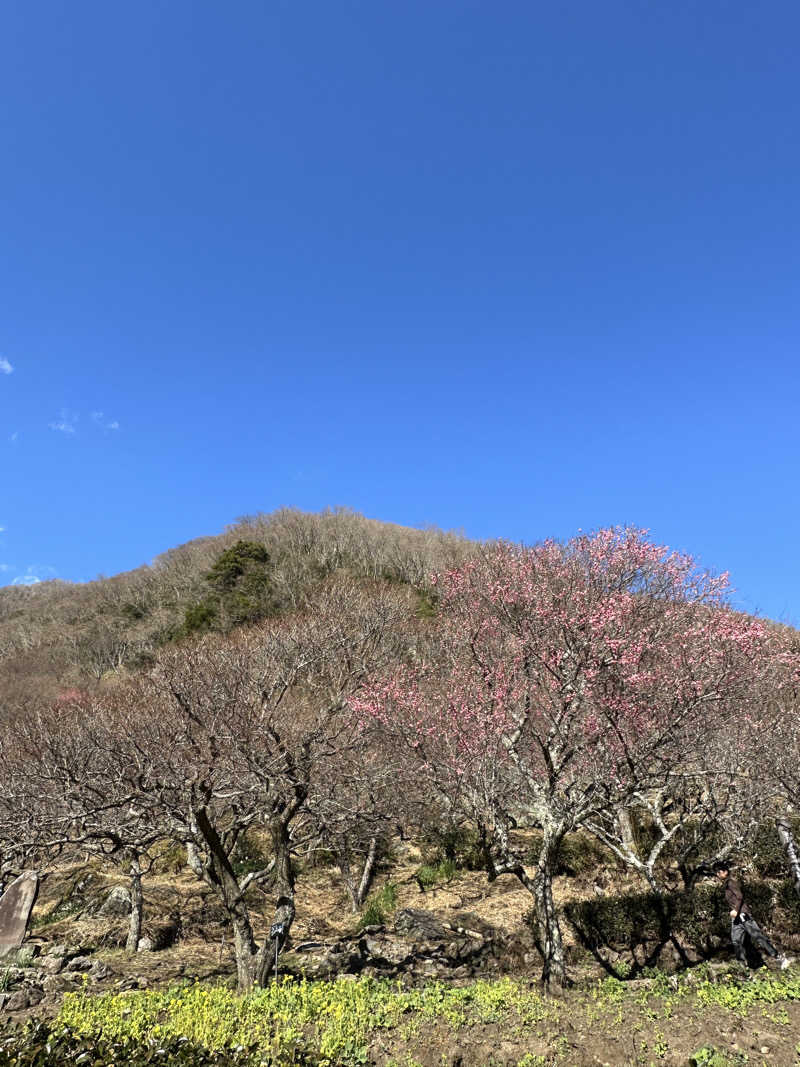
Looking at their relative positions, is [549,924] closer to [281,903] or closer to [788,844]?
[281,903]

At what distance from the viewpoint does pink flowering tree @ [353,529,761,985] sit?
893 centimetres

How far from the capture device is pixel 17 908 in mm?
12805

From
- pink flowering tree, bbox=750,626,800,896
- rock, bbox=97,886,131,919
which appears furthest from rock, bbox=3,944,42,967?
pink flowering tree, bbox=750,626,800,896

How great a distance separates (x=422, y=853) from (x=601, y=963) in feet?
37.1

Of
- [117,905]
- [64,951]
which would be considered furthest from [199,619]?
[64,951]

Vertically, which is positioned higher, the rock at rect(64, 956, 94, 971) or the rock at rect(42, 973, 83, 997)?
the rock at rect(42, 973, 83, 997)

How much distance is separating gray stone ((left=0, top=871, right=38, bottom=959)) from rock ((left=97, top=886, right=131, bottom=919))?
4948 mm

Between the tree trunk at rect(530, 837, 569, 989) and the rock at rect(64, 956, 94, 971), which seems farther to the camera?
the rock at rect(64, 956, 94, 971)

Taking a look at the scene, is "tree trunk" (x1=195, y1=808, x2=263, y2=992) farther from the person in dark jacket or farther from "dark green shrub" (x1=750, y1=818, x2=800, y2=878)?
"dark green shrub" (x1=750, y1=818, x2=800, y2=878)

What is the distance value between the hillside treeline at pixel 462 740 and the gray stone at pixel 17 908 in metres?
1.12

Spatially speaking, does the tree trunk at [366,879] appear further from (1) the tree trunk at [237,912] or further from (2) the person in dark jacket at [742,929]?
(2) the person in dark jacket at [742,929]

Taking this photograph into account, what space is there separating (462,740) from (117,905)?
46.0ft

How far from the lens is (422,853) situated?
21.7m

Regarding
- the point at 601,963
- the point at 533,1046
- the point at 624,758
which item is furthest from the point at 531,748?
the point at 533,1046
